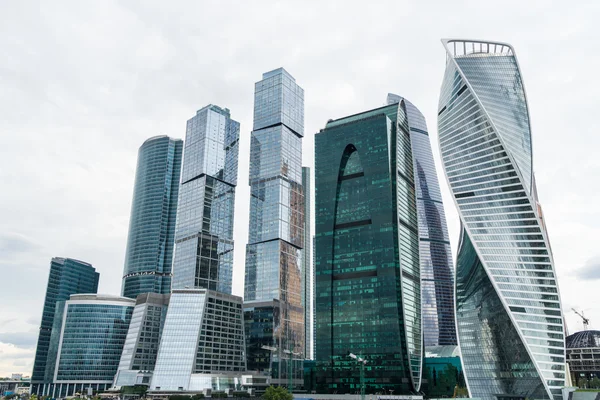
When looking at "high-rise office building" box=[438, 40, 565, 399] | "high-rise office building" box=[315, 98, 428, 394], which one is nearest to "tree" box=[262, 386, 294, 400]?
"high-rise office building" box=[315, 98, 428, 394]

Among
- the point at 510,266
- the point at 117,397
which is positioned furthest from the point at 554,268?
the point at 117,397

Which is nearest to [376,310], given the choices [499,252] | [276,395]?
[499,252]

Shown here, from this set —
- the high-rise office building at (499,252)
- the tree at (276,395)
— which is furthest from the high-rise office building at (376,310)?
the tree at (276,395)

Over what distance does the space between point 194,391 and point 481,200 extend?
389 ft

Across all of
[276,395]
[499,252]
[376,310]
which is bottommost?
[276,395]

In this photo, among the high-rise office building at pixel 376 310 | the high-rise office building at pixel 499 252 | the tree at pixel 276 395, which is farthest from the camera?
the high-rise office building at pixel 376 310

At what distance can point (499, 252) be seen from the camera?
16725 cm

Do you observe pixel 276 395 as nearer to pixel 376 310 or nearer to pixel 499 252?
pixel 376 310

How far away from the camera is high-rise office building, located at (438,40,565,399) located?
520 ft

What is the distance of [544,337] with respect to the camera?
518 feet

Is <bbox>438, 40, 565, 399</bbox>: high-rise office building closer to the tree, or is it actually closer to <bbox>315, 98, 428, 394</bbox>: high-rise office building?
<bbox>315, 98, 428, 394</bbox>: high-rise office building

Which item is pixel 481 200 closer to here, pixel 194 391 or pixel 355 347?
pixel 355 347

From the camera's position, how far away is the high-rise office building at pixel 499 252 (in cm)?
15850

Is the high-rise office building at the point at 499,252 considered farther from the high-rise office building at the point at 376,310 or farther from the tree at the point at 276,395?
the tree at the point at 276,395
